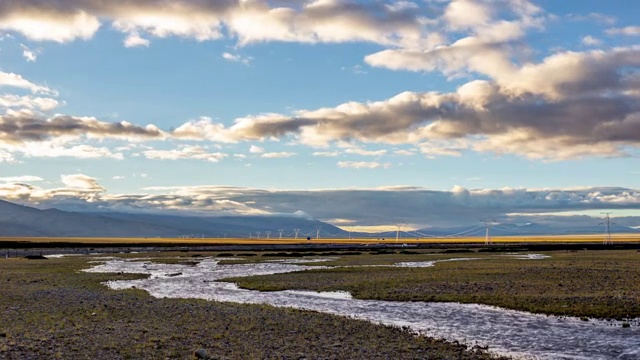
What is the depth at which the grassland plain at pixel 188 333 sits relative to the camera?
2084 centimetres

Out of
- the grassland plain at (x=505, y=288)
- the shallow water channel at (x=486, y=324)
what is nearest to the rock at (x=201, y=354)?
the shallow water channel at (x=486, y=324)

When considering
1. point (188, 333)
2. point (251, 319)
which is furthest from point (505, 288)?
point (188, 333)

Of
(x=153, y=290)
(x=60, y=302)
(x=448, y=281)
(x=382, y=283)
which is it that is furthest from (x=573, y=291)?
(x=60, y=302)

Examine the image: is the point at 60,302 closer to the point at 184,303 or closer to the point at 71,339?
the point at 184,303

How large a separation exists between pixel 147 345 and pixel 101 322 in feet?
21.7

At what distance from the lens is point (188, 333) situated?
24.8 meters

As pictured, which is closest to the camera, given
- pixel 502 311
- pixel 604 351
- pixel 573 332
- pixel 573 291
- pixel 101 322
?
pixel 604 351

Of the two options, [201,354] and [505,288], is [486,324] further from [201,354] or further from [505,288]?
[505,288]

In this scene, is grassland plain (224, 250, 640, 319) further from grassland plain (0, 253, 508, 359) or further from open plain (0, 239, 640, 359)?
grassland plain (0, 253, 508, 359)

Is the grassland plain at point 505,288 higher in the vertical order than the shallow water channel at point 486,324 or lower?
higher

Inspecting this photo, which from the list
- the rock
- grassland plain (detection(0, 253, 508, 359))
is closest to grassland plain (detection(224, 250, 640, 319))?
grassland plain (detection(0, 253, 508, 359))

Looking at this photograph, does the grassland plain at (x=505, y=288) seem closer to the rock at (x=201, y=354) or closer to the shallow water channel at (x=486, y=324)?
the shallow water channel at (x=486, y=324)

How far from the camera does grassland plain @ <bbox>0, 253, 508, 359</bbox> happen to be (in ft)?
68.4

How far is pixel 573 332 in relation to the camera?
1013 inches
